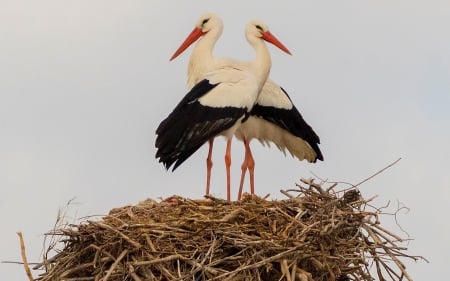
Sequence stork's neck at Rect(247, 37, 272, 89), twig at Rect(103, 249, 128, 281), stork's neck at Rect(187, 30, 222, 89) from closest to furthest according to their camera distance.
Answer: twig at Rect(103, 249, 128, 281) < stork's neck at Rect(247, 37, 272, 89) < stork's neck at Rect(187, 30, 222, 89)

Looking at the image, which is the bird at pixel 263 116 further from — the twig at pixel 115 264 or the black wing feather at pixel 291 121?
the twig at pixel 115 264

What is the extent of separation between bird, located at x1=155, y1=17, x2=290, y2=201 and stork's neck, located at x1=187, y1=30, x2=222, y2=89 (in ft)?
0.31

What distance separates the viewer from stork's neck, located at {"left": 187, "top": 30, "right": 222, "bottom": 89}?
13.4 meters

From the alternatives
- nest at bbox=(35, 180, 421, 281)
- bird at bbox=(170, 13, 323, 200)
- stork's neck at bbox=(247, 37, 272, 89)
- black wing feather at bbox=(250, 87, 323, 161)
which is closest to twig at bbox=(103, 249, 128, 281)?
nest at bbox=(35, 180, 421, 281)

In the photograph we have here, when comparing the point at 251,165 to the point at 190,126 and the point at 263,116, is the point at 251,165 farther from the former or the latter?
the point at 190,126

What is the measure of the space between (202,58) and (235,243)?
315 cm

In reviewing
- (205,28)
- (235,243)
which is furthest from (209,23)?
(235,243)

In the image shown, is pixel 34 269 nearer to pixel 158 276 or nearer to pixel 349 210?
pixel 158 276

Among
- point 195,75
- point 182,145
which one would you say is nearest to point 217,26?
point 195,75

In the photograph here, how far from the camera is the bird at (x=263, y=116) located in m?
13.5

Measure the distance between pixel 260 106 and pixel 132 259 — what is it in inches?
134

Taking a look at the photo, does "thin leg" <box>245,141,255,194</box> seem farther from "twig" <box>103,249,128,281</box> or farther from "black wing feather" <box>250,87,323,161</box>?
"twig" <box>103,249,128,281</box>

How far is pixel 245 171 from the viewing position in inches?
548

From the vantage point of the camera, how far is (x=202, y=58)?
13438mm
